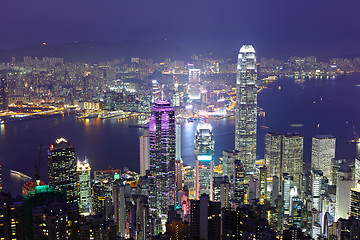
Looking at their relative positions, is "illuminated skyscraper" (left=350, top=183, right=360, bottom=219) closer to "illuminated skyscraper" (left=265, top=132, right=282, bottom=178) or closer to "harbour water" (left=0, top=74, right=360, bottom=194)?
"illuminated skyscraper" (left=265, top=132, right=282, bottom=178)

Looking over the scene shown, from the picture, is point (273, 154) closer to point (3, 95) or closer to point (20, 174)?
point (20, 174)

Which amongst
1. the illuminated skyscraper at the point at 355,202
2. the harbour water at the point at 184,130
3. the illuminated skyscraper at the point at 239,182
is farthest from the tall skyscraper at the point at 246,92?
the illuminated skyscraper at the point at 355,202

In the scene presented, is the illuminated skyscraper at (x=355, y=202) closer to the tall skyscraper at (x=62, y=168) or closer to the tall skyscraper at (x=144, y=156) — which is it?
the tall skyscraper at (x=144, y=156)

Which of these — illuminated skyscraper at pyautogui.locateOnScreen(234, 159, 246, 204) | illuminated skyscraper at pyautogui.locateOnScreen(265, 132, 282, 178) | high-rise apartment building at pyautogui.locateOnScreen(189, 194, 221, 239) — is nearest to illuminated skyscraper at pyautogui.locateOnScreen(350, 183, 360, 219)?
illuminated skyscraper at pyautogui.locateOnScreen(234, 159, 246, 204)

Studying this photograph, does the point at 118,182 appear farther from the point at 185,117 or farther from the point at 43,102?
the point at 43,102

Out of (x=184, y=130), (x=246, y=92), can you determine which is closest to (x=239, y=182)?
(x=246, y=92)

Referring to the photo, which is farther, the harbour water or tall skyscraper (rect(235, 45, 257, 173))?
tall skyscraper (rect(235, 45, 257, 173))
